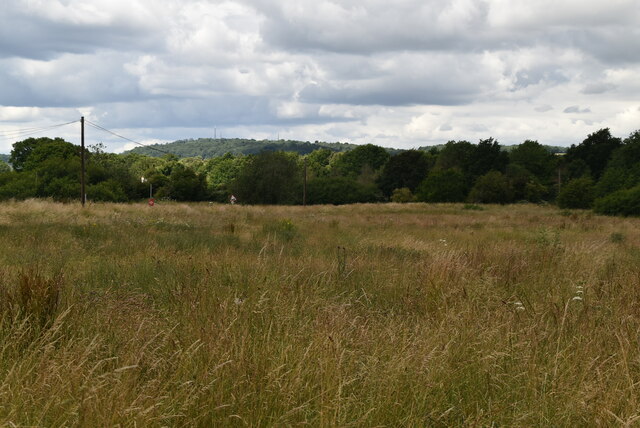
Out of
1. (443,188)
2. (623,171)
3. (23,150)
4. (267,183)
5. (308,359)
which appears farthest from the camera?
(23,150)

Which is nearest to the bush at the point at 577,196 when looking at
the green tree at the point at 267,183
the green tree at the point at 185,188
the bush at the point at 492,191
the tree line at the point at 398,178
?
the tree line at the point at 398,178

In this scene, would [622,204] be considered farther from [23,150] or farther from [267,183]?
[23,150]

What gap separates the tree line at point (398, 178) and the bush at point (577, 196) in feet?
0.32

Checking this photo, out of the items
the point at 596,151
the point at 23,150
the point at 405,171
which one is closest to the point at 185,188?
the point at 23,150

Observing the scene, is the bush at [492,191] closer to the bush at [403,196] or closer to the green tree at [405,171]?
the bush at [403,196]

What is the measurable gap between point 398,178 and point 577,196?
3086cm

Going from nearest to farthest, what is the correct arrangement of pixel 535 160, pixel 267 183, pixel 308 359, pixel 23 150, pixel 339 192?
1. pixel 308 359
2. pixel 267 183
3. pixel 339 192
4. pixel 23 150
5. pixel 535 160

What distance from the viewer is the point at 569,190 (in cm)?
5503

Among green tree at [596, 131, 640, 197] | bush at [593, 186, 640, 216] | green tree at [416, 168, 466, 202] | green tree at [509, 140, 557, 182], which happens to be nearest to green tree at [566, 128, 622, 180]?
green tree at [509, 140, 557, 182]

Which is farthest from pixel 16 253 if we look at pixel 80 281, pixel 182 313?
pixel 182 313

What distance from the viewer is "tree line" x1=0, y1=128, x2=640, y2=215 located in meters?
55.7

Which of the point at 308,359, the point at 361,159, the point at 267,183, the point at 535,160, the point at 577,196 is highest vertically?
the point at 535,160

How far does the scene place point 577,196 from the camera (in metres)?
54.6

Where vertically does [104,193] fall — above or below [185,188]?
above
